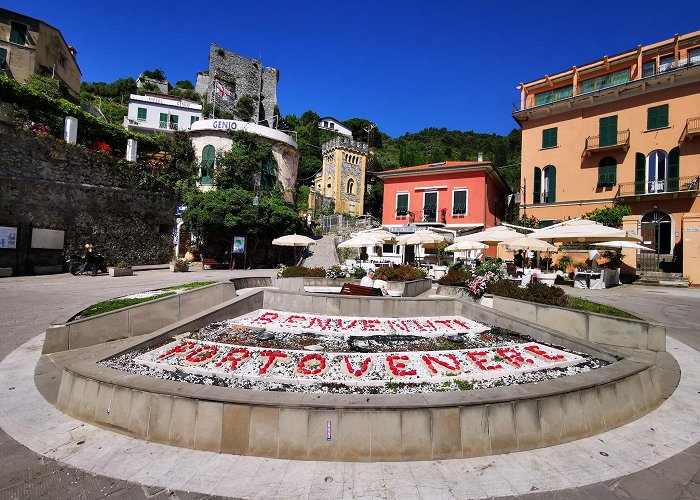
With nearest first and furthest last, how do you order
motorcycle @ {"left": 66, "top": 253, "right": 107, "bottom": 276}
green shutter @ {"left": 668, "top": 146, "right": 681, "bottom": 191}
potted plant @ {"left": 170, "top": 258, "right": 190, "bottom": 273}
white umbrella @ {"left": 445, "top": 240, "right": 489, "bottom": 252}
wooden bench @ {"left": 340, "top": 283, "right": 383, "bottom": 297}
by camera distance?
wooden bench @ {"left": 340, "top": 283, "right": 383, "bottom": 297} → white umbrella @ {"left": 445, "top": 240, "right": 489, "bottom": 252} → motorcycle @ {"left": 66, "top": 253, "right": 107, "bottom": 276} → potted plant @ {"left": 170, "top": 258, "right": 190, "bottom": 273} → green shutter @ {"left": 668, "top": 146, "right": 681, "bottom": 191}

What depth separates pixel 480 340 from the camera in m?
6.54

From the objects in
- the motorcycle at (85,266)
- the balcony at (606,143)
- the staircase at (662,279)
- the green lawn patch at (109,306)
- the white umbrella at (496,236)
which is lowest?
the green lawn patch at (109,306)

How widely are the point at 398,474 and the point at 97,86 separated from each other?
8639 centimetres

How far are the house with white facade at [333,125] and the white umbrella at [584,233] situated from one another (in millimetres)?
69626

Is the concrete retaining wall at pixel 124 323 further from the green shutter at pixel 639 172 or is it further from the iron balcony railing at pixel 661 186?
the green shutter at pixel 639 172

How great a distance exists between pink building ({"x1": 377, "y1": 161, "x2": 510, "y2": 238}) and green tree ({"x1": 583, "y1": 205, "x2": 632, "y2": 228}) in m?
8.05

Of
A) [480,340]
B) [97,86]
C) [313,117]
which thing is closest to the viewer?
[480,340]

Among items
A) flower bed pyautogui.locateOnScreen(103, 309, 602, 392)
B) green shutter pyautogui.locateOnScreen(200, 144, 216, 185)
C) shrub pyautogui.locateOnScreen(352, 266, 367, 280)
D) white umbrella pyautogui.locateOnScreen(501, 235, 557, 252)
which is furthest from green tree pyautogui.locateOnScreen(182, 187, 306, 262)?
flower bed pyautogui.locateOnScreen(103, 309, 602, 392)

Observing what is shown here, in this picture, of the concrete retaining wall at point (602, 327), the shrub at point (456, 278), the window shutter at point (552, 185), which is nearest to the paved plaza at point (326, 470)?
the concrete retaining wall at point (602, 327)

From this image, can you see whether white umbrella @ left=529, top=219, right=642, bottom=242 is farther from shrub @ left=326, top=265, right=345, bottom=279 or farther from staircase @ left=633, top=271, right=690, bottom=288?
shrub @ left=326, top=265, right=345, bottom=279

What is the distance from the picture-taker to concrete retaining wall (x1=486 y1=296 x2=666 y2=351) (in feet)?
21.6

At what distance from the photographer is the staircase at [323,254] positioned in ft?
86.5

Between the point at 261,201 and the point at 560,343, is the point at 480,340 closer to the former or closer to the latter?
the point at 560,343

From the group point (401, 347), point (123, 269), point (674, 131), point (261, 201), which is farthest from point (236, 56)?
point (401, 347)
